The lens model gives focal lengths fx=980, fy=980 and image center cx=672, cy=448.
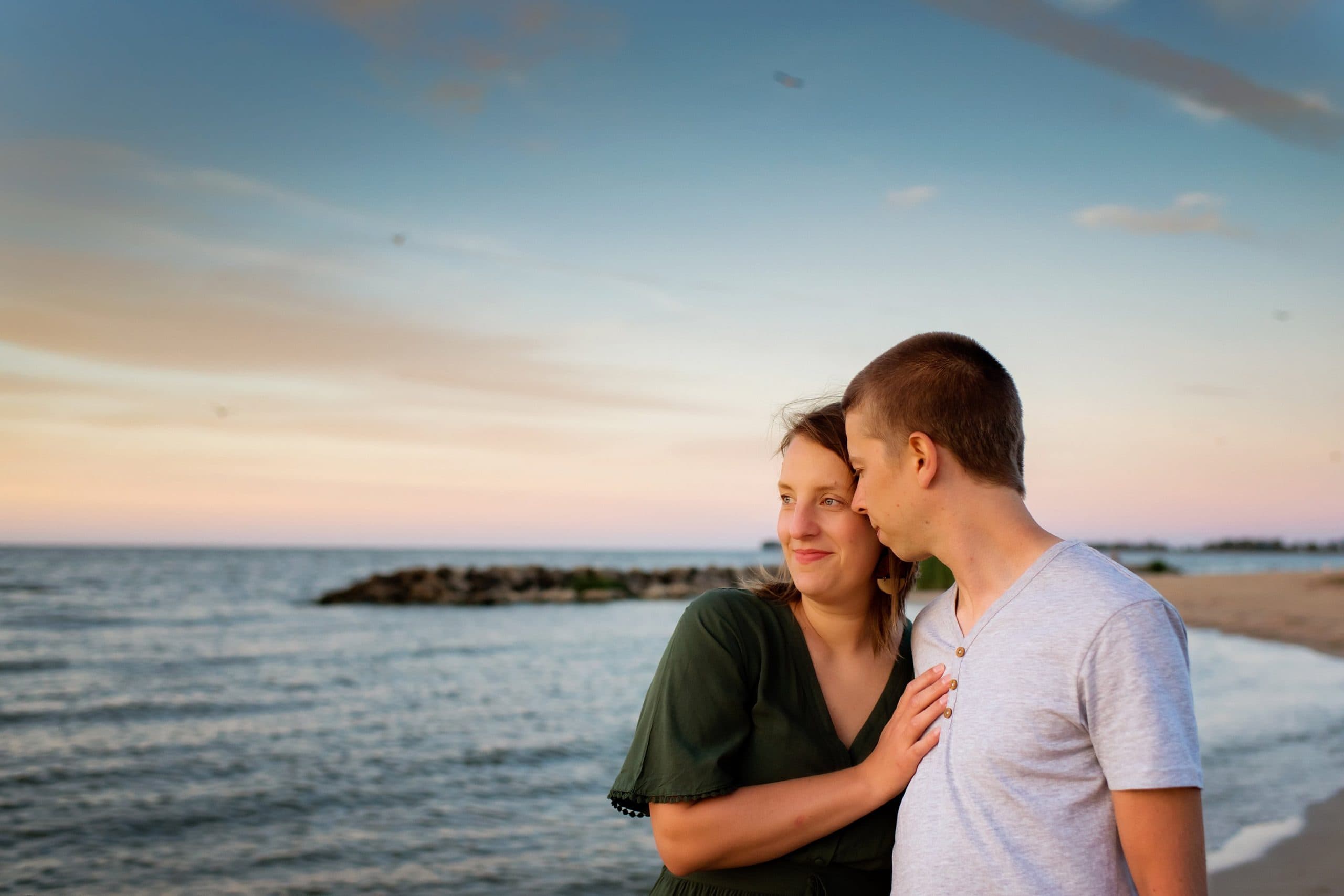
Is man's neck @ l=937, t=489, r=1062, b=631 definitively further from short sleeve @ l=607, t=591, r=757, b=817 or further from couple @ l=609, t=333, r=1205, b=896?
short sleeve @ l=607, t=591, r=757, b=817

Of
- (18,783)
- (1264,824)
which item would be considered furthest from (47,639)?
(1264,824)

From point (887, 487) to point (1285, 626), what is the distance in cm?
2206

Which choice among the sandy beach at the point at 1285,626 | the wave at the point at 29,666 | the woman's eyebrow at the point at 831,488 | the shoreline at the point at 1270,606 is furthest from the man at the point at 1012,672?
the wave at the point at 29,666

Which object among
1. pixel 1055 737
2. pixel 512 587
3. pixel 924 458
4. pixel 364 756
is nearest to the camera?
pixel 1055 737

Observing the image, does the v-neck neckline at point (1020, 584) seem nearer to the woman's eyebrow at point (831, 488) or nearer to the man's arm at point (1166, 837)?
the man's arm at point (1166, 837)

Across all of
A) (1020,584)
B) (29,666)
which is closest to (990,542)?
(1020,584)

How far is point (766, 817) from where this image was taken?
2291 millimetres

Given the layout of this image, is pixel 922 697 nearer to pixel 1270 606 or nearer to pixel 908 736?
pixel 908 736

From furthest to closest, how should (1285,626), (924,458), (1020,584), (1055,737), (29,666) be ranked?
(1285,626)
(29,666)
(924,458)
(1020,584)
(1055,737)

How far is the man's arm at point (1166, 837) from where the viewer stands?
174 centimetres

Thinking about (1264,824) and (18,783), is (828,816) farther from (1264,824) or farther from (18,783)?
(18,783)

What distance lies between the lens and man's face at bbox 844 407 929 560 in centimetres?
217

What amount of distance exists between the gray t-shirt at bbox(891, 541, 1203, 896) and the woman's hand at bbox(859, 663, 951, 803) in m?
0.05

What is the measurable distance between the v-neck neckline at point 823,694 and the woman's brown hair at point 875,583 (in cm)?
8
